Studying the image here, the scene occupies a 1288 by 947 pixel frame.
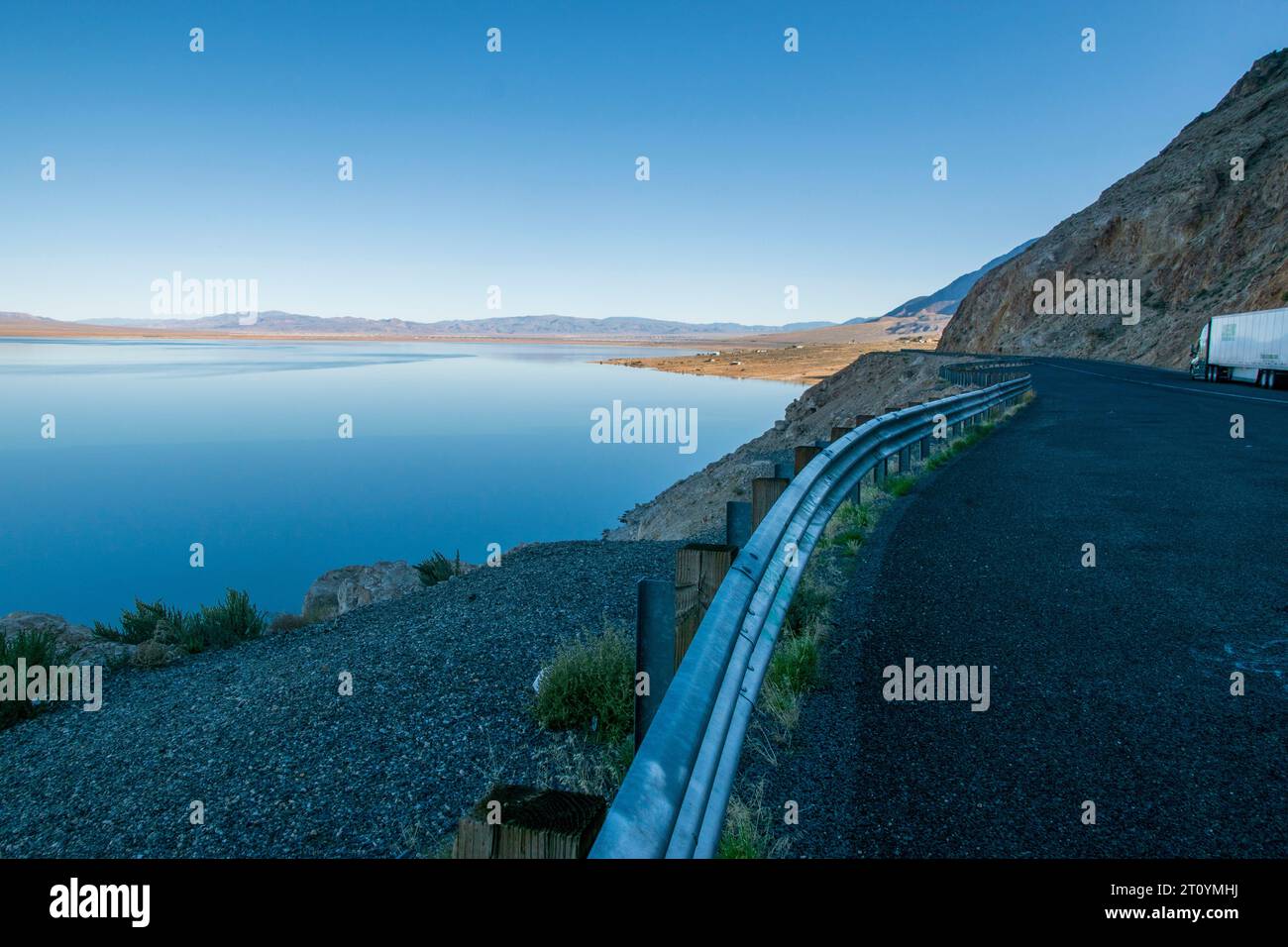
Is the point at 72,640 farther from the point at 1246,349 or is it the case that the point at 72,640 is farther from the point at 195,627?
the point at 1246,349

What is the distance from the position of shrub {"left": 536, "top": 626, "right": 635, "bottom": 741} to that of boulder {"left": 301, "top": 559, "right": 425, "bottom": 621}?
275 inches

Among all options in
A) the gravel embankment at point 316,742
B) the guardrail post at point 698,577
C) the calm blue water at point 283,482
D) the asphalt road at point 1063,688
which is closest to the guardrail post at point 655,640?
the guardrail post at point 698,577

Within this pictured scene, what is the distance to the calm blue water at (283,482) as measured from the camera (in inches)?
1006

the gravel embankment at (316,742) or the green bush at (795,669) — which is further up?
the green bush at (795,669)

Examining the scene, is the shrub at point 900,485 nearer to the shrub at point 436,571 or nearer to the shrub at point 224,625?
the shrub at point 436,571

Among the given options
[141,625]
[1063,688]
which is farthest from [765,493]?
[141,625]

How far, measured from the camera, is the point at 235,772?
14.8 feet

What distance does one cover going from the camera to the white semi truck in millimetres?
24797

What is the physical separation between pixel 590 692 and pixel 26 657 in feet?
20.6

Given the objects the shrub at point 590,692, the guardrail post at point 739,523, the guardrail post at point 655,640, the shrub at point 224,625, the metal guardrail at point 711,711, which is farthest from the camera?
the shrub at point 224,625

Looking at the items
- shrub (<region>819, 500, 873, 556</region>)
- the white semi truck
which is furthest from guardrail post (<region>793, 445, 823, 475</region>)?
the white semi truck

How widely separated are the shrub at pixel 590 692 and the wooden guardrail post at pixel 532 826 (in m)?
2.31
